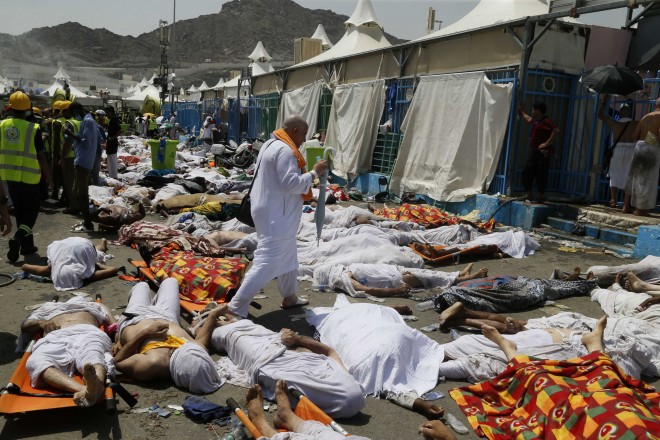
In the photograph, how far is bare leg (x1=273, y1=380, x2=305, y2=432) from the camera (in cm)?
277

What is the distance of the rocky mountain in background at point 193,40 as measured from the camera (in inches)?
3472

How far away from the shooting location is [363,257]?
236 inches

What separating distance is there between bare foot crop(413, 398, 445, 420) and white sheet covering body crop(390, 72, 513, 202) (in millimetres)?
6733

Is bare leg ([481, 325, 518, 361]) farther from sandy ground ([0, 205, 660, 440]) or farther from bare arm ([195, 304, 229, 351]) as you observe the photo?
bare arm ([195, 304, 229, 351])

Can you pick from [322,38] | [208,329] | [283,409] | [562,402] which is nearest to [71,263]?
[208,329]

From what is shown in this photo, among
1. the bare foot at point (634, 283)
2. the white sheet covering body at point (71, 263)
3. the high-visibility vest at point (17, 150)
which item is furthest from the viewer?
the high-visibility vest at point (17, 150)

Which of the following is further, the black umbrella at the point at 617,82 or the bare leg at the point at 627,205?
the bare leg at the point at 627,205

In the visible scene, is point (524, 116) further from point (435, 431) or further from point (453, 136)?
Answer: point (435, 431)

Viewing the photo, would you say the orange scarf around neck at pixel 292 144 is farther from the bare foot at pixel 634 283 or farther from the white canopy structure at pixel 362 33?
the white canopy structure at pixel 362 33

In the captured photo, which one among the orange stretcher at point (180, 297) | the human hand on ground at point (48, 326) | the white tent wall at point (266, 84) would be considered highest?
the white tent wall at point (266, 84)

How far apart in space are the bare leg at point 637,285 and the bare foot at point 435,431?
322 centimetres

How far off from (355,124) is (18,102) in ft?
27.8

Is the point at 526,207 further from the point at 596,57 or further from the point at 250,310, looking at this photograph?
the point at 250,310

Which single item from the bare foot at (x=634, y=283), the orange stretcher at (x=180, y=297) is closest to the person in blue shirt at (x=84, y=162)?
the orange stretcher at (x=180, y=297)
